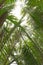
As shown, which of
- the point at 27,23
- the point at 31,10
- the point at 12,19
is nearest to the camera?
the point at 12,19

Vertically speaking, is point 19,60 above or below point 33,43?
below

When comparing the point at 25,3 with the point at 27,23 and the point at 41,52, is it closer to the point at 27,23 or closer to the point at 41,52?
the point at 27,23

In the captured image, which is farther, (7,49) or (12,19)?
(7,49)

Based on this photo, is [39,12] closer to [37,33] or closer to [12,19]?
[37,33]

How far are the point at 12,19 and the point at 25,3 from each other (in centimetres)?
110

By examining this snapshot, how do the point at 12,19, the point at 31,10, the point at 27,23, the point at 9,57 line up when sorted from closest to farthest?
the point at 12,19
the point at 31,10
the point at 27,23
the point at 9,57

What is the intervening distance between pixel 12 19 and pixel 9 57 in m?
1.82

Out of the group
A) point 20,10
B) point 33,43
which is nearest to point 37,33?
point 33,43

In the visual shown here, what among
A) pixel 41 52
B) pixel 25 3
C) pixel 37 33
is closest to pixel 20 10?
pixel 25 3

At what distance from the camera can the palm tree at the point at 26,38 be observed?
236 inches

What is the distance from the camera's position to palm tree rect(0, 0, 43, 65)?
5996mm

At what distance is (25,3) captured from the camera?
623 cm

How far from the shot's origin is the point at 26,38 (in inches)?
259

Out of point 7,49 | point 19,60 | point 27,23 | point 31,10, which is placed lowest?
point 19,60
